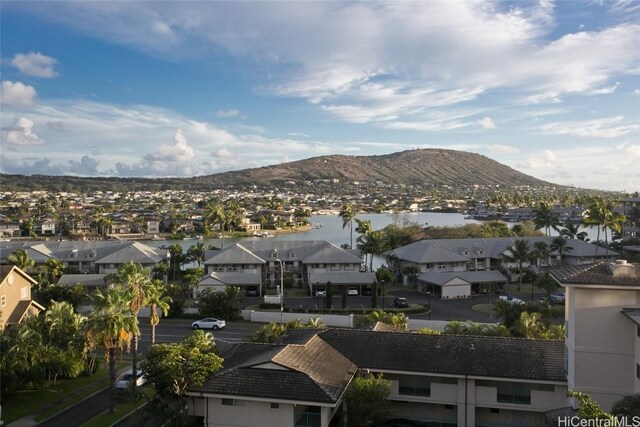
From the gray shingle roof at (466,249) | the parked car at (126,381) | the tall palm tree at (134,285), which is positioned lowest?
the parked car at (126,381)

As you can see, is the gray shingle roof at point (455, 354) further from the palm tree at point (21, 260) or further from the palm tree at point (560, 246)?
the palm tree at point (560, 246)

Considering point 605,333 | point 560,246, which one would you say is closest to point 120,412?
point 605,333

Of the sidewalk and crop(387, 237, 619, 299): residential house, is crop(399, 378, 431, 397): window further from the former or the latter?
crop(387, 237, 619, 299): residential house

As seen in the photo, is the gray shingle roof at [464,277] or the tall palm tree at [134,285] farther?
the gray shingle roof at [464,277]

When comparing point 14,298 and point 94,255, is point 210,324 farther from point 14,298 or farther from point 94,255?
point 94,255

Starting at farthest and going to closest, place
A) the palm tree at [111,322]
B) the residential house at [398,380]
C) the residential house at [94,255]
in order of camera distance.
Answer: the residential house at [94,255], the palm tree at [111,322], the residential house at [398,380]

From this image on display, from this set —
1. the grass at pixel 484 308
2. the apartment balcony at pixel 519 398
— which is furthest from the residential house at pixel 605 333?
the grass at pixel 484 308

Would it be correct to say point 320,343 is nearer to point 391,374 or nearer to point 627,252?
point 391,374

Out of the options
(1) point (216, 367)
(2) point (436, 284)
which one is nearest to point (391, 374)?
(1) point (216, 367)

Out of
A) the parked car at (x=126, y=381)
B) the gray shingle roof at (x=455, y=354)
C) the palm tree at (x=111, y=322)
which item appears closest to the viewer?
the gray shingle roof at (x=455, y=354)
